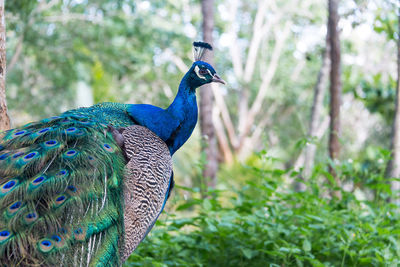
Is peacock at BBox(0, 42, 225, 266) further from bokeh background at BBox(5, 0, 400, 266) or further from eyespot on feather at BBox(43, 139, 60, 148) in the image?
bokeh background at BBox(5, 0, 400, 266)

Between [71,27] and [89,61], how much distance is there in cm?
89

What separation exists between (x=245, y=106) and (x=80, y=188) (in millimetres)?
10788

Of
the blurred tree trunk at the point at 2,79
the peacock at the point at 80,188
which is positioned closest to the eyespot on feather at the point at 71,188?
the peacock at the point at 80,188

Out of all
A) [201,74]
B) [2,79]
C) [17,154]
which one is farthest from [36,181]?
[201,74]

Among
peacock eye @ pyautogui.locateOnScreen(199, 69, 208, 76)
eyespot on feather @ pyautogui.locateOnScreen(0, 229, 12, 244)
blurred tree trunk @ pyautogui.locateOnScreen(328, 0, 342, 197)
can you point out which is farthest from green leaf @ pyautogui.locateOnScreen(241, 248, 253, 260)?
blurred tree trunk @ pyautogui.locateOnScreen(328, 0, 342, 197)

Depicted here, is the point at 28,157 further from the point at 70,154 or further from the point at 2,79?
the point at 2,79

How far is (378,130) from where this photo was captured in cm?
1177

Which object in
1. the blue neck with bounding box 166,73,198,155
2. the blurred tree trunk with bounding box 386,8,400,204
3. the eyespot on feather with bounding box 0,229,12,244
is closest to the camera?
the eyespot on feather with bounding box 0,229,12,244

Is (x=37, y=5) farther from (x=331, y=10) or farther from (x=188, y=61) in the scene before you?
(x=188, y=61)

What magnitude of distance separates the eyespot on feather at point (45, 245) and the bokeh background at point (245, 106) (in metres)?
0.79

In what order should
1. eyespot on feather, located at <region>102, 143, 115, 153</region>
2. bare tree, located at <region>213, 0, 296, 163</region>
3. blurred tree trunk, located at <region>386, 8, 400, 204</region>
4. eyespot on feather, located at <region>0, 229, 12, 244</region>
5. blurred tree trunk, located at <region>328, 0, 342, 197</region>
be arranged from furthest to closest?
bare tree, located at <region>213, 0, 296, 163</region> < blurred tree trunk, located at <region>328, 0, 342, 197</region> < blurred tree trunk, located at <region>386, 8, 400, 204</region> < eyespot on feather, located at <region>102, 143, 115, 153</region> < eyespot on feather, located at <region>0, 229, 12, 244</region>

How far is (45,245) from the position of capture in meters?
1.64

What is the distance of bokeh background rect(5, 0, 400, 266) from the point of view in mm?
2773

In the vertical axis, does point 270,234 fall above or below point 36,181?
below
